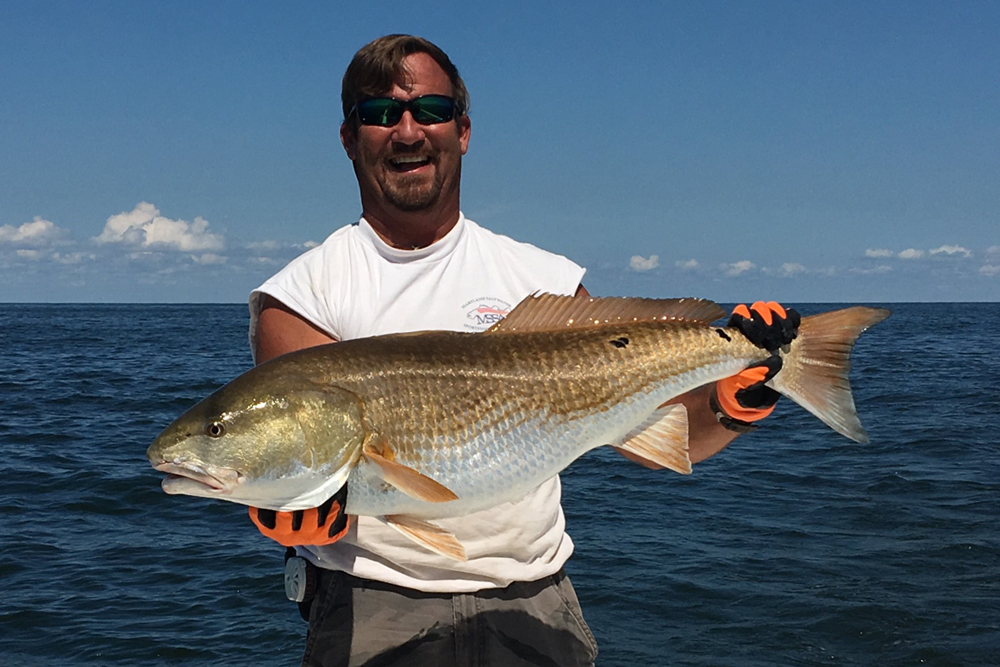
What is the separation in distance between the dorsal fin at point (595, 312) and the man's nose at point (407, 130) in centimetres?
87

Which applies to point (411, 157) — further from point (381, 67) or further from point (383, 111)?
→ point (381, 67)

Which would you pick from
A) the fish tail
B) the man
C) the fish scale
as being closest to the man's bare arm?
the man

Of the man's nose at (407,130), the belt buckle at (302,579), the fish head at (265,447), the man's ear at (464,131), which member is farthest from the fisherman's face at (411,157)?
the belt buckle at (302,579)

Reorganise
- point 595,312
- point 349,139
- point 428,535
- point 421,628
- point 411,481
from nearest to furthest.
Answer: point 411,481, point 428,535, point 421,628, point 595,312, point 349,139

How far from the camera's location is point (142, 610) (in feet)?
32.2

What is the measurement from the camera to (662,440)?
3.95 m

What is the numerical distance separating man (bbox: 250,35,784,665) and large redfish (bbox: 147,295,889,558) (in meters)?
0.30

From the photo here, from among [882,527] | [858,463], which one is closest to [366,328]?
[882,527]

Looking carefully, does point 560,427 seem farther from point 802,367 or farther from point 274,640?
point 274,640

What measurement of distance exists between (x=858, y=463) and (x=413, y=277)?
563 inches

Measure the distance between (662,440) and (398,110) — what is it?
1.81 meters

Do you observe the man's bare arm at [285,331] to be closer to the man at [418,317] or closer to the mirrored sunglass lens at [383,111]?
the man at [418,317]

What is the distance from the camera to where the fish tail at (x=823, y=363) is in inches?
158

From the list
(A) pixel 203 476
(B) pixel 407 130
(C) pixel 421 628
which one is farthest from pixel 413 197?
(C) pixel 421 628
